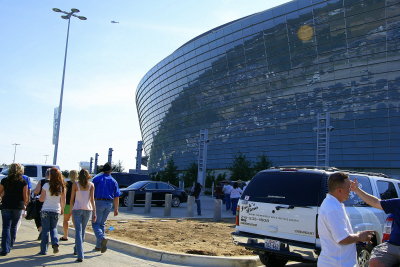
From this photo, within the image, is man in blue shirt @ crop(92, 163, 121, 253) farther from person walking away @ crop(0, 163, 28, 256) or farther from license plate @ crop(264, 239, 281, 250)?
license plate @ crop(264, 239, 281, 250)

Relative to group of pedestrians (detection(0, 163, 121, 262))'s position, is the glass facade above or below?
above

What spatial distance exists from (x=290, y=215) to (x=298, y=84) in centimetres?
4614

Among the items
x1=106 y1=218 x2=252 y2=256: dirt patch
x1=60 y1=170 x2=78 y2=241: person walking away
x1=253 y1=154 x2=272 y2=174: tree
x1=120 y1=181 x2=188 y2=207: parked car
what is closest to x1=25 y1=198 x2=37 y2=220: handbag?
x1=60 y1=170 x2=78 y2=241: person walking away

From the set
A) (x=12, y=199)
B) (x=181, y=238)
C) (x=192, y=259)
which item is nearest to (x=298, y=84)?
(x=181, y=238)

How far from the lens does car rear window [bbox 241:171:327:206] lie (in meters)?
6.40

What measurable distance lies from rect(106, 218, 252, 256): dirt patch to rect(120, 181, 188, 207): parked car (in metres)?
8.36

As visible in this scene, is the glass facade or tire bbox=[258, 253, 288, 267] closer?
tire bbox=[258, 253, 288, 267]

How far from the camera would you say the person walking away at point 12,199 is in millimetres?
7441

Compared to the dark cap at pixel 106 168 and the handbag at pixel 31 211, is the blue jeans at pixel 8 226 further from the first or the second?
the dark cap at pixel 106 168

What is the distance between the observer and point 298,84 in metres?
50.7

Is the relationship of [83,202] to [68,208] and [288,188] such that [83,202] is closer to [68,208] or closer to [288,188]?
[68,208]

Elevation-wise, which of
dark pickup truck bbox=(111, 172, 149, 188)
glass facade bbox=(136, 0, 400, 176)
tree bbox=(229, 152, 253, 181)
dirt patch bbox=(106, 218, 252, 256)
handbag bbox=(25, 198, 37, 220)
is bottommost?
dirt patch bbox=(106, 218, 252, 256)

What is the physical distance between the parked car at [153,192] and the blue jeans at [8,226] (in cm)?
1342

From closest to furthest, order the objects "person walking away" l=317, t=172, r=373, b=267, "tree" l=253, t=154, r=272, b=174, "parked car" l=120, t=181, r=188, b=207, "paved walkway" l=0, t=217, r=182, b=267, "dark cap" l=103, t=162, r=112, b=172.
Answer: "person walking away" l=317, t=172, r=373, b=267 → "paved walkway" l=0, t=217, r=182, b=267 → "dark cap" l=103, t=162, r=112, b=172 → "parked car" l=120, t=181, r=188, b=207 → "tree" l=253, t=154, r=272, b=174
